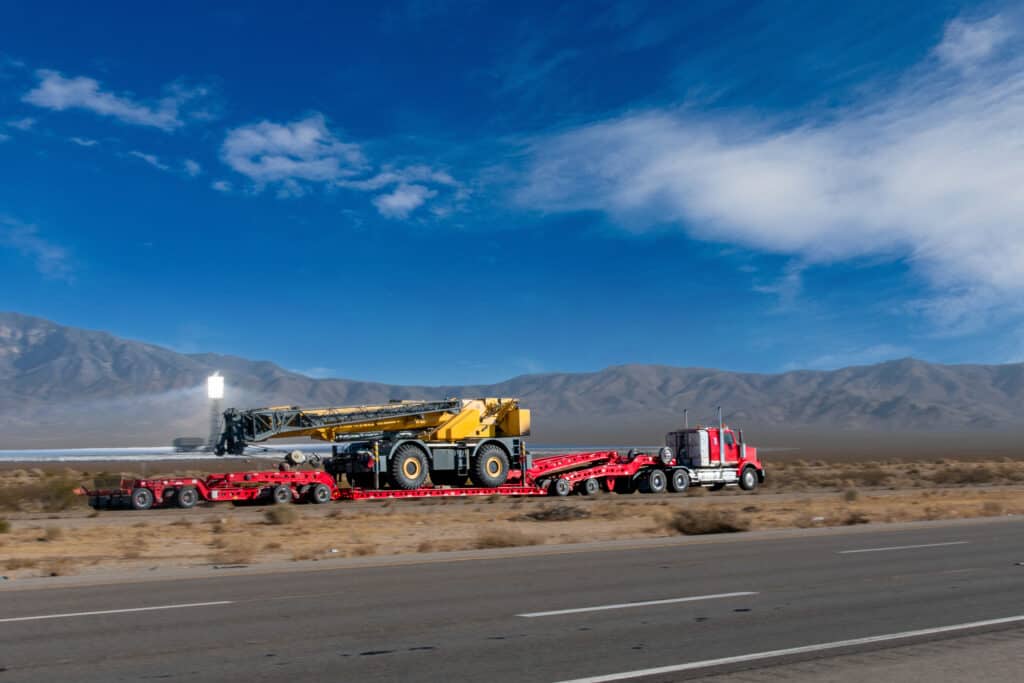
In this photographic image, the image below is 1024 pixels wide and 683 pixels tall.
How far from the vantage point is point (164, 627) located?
11.2m

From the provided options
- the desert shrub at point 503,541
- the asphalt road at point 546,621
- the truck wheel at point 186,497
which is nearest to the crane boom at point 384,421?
the truck wheel at point 186,497

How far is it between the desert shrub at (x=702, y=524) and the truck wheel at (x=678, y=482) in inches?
644

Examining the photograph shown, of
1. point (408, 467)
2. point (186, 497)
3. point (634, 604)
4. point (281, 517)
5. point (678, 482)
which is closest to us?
point (634, 604)

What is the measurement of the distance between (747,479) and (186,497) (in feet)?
78.1

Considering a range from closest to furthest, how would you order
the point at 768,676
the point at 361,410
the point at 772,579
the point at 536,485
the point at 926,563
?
the point at 768,676
the point at 772,579
the point at 926,563
the point at 361,410
the point at 536,485

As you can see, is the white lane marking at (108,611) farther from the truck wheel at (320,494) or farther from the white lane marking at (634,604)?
the truck wheel at (320,494)

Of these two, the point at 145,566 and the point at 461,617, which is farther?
the point at 145,566

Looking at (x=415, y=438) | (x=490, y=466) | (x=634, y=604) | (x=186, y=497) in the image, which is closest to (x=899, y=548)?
(x=634, y=604)

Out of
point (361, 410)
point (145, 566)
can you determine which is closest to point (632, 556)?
point (145, 566)

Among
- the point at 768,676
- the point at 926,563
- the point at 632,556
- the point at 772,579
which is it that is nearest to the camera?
the point at 768,676

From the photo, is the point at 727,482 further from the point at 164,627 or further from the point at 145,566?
the point at 164,627

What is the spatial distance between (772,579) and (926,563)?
130 inches

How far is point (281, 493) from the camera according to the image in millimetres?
34125

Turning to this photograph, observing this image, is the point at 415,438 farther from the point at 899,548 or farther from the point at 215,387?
the point at 899,548
